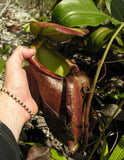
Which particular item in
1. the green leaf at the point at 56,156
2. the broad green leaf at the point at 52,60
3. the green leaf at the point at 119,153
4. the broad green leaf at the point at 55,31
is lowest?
the green leaf at the point at 56,156

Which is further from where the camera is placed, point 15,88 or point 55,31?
point 15,88

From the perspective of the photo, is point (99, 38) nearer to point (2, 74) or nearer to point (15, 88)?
point (15, 88)

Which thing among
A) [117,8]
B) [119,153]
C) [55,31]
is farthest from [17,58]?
[117,8]

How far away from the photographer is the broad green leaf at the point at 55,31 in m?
0.64

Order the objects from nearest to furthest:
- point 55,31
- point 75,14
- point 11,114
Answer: point 55,31
point 11,114
point 75,14

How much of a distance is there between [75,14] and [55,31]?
0.32 metres

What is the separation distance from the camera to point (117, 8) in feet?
3.78

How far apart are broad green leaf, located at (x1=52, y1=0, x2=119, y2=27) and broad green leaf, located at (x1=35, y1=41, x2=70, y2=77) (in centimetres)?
20

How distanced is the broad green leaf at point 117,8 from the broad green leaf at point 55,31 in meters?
0.61

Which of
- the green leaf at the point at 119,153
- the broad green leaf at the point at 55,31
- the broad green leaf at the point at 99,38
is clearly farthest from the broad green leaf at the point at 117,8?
the green leaf at the point at 119,153

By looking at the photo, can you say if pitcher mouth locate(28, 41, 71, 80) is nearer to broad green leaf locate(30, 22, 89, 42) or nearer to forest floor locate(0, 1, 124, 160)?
broad green leaf locate(30, 22, 89, 42)

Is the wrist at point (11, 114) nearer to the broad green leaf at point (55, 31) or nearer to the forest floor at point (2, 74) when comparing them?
the forest floor at point (2, 74)

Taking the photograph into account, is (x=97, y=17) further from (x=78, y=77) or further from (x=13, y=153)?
(x=13, y=153)

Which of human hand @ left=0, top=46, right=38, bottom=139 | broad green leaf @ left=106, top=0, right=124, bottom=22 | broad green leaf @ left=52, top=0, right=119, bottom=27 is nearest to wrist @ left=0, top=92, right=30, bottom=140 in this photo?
human hand @ left=0, top=46, right=38, bottom=139
